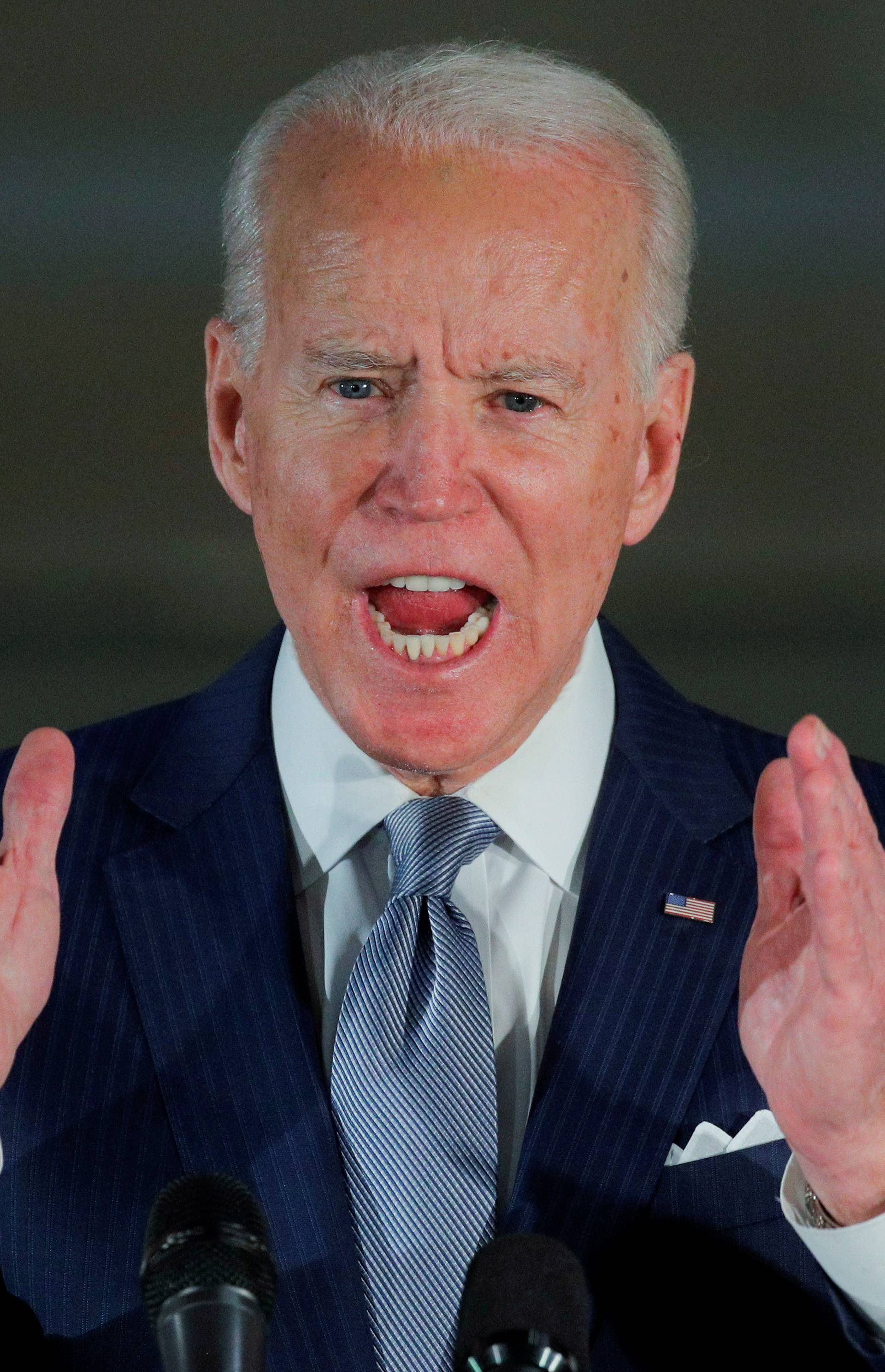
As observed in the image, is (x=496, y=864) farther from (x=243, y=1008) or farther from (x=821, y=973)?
(x=821, y=973)

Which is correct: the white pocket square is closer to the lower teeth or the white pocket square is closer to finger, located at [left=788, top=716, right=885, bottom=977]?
finger, located at [left=788, top=716, right=885, bottom=977]

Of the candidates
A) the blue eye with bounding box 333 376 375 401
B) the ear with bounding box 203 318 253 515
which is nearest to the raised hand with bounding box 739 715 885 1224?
the blue eye with bounding box 333 376 375 401

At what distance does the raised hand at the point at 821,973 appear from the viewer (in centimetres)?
113

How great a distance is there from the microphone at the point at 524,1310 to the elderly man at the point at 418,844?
0.37 metres

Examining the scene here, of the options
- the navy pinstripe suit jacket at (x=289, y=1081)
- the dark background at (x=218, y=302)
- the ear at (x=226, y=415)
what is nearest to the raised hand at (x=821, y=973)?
the navy pinstripe suit jacket at (x=289, y=1081)

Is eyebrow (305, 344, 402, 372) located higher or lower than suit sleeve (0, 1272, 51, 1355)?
higher

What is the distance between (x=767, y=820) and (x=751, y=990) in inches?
4.8

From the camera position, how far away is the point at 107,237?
2189 mm

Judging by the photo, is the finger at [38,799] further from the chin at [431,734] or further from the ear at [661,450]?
the ear at [661,450]

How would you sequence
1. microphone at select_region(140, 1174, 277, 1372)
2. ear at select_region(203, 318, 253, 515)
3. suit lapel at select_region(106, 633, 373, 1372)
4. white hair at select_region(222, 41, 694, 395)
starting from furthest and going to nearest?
ear at select_region(203, 318, 253, 515) < white hair at select_region(222, 41, 694, 395) < suit lapel at select_region(106, 633, 373, 1372) < microphone at select_region(140, 1174, 277, 1372)

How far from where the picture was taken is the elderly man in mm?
1402

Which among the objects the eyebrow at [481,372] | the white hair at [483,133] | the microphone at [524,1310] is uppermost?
the white hair at [483,133]

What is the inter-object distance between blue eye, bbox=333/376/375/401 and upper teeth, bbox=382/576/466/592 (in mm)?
157

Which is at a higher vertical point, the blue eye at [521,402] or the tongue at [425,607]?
the blue eye at [521,402]
